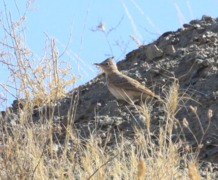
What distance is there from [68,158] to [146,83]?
8.34 ft

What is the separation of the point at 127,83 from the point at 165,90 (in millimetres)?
571

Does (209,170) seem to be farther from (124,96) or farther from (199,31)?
(199,31)

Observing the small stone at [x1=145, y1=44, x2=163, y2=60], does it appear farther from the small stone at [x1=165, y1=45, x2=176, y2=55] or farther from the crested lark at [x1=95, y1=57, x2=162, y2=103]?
the crested lark at [x1=95, y1=57, x2=162, y2=103]

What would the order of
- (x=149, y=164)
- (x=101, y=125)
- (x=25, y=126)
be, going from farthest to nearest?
(x=101, y=125) → (x=25, y=126) → (x=149, y=164)

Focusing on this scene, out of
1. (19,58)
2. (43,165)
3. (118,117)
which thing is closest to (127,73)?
(118,117)

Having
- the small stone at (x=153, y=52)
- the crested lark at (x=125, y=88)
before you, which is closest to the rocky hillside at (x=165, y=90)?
the small stone at (x=153, y=52)

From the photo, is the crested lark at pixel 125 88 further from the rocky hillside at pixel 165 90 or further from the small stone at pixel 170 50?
the small stone at pixel 170 50

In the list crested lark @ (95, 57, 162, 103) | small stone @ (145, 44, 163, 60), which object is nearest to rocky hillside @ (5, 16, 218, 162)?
small stone @ (145, 44, 163, 60)

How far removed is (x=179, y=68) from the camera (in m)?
10.4

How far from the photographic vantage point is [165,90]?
9.68 m

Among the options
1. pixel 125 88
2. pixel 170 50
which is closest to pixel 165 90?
pixel 125 88

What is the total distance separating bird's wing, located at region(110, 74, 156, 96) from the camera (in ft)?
32.4

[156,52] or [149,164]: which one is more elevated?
[156,52]

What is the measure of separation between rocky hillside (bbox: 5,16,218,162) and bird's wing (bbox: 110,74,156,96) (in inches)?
6.9
